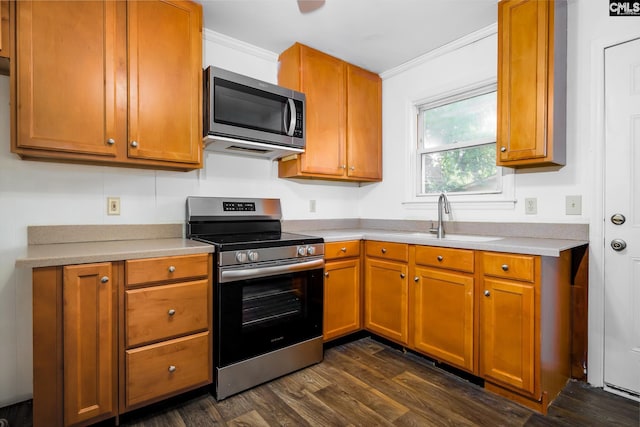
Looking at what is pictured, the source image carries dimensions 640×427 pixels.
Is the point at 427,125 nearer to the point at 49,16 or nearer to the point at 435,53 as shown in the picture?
the point at 435,53

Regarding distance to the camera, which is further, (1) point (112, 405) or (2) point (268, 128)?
(2) point (268, 128)

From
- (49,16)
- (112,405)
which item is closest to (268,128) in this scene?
(49,16)

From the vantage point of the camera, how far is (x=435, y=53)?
2812 millimetres

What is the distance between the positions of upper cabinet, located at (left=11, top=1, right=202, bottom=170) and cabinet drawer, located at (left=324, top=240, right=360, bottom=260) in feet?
3.56

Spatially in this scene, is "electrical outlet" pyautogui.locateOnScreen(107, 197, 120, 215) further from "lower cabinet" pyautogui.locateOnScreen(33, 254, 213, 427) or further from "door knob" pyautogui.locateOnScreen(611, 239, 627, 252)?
"door knob" pyautogui.locateOnScreen(611, 239, 627, 252)

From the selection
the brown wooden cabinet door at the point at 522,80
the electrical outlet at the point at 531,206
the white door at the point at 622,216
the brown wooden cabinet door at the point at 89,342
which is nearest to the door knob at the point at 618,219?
the white door at the point at 622,216

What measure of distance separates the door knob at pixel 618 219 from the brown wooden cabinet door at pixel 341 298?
5.37 ft

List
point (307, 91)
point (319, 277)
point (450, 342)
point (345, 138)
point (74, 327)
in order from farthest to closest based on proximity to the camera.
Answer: point (345, 138) → point (307, 91) → point (319, 277) → point (450, 342) → point (74, 327)

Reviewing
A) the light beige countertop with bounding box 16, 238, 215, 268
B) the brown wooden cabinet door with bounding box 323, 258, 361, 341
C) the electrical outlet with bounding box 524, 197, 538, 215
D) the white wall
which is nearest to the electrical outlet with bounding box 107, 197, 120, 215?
the white wall

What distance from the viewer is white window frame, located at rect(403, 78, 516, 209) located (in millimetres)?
2418

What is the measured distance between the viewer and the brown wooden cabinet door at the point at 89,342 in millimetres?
1506

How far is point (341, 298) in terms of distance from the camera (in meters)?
2.57

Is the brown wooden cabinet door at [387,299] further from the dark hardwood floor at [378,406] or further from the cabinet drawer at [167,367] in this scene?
the cabinet drawer at [167,367]

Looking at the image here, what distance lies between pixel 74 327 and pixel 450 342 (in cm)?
210
